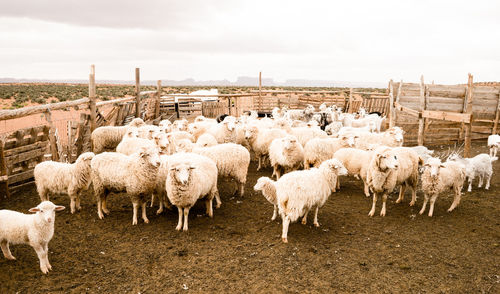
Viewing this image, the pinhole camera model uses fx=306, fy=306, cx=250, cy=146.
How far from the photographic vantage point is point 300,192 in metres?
5.66

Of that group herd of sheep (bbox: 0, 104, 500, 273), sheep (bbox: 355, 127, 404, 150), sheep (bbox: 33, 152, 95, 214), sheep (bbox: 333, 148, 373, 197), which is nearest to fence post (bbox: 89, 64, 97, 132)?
herd of sheep (bbox: 0, 104, 500, 273)

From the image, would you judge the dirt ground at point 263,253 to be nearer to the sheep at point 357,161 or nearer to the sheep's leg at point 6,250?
the sheep's leg at point 6,250

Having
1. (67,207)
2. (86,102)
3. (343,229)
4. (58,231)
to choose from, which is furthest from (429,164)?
(86,102)

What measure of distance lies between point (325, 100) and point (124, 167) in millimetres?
20884

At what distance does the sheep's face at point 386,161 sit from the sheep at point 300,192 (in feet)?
3.85

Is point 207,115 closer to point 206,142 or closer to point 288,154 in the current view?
point 206,142

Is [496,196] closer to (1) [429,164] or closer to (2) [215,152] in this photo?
(1) [429,164]

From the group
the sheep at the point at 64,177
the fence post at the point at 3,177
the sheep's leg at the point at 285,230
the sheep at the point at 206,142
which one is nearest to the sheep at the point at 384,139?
the sheep at the point at 206,142

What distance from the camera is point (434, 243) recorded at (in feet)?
18.9

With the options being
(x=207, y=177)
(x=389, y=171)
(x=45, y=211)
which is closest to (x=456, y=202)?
(x=389, y=171)

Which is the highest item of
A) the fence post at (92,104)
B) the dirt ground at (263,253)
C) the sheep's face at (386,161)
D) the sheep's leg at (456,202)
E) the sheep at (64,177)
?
the fence post at (92,104)

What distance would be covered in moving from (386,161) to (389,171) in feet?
1.33

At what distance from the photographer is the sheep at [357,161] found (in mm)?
7848

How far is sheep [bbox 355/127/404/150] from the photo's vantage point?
400 inches
